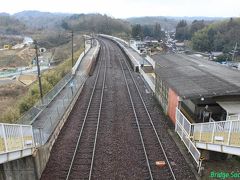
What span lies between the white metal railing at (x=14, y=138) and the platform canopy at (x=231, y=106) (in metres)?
9.77

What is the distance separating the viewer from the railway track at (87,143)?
575 inches

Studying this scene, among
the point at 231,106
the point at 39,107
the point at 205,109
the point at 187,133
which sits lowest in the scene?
the point at 39,107

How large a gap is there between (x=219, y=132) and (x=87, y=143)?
8.03 metres

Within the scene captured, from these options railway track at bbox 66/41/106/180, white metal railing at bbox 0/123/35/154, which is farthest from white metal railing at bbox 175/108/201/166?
white metal railing at bbox 0/123/35/154

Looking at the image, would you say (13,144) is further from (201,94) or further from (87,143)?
(201,94)

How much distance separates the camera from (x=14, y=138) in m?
12.7

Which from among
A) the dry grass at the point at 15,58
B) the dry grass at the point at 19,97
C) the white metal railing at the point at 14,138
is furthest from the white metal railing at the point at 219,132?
the dry grass at the point at 15,58

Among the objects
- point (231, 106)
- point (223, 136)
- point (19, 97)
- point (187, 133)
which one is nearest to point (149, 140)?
point (187, 133)

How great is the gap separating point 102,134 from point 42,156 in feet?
16.5

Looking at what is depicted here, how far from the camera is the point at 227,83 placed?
52.7 ft

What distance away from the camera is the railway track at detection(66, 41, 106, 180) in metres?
14.6

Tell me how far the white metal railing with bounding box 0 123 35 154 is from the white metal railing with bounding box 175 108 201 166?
7.96m

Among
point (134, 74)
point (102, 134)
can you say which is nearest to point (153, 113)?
point (102, 134)

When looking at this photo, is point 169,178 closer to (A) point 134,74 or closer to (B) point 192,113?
(B) point 192,113
